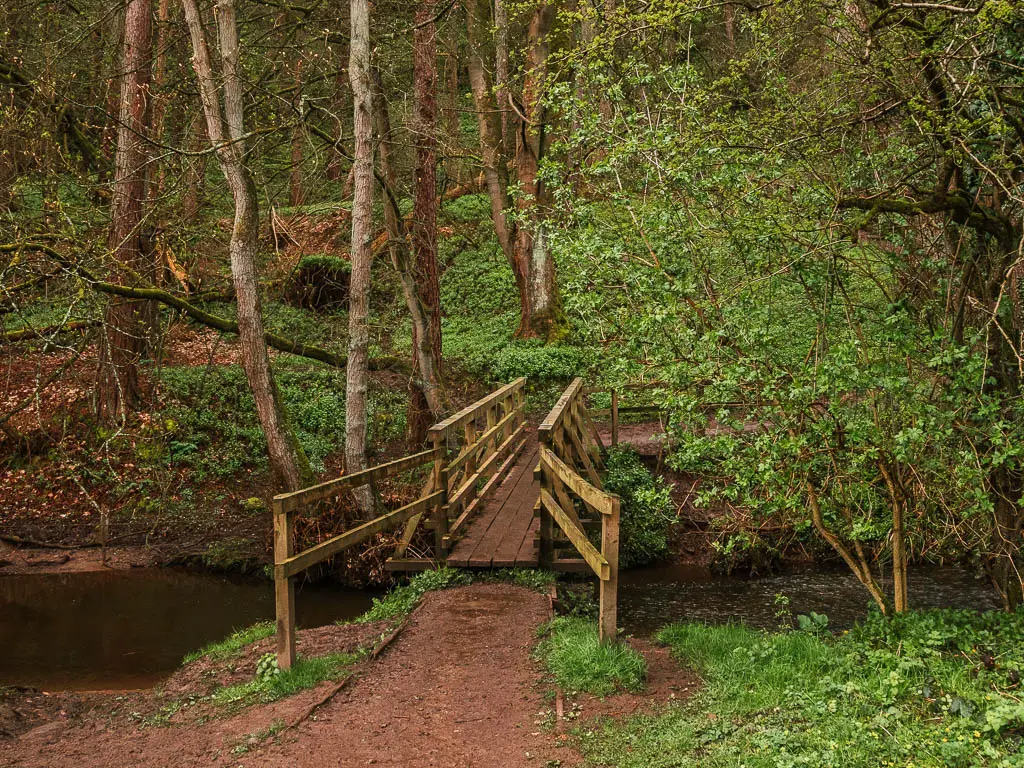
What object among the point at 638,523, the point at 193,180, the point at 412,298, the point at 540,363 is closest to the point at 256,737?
the point at 638,523

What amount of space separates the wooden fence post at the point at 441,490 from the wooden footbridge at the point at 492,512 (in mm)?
10

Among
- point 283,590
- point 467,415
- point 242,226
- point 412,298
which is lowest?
point 283,590

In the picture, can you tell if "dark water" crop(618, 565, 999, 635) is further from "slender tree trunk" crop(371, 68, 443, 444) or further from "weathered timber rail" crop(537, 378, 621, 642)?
"slender tree trunk" crop(371, 68, 443, 444)

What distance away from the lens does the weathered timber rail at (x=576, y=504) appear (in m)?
5.80

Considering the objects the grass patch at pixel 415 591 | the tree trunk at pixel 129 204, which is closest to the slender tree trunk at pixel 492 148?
the tree trunk at pixel 129 204

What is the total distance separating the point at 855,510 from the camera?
703 cm

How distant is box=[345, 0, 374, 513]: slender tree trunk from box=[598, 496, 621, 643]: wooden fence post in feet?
18.2

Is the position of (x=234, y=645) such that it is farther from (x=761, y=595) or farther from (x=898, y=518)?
(x=761, y=595)

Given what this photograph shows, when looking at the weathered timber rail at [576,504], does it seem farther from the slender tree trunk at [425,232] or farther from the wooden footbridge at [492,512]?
the slender tree trunk at [425,232]

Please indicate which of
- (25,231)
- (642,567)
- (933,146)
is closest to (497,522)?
(642,567)

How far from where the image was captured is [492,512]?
10.1m

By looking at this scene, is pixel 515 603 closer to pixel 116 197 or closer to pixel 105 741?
pixel 105 741

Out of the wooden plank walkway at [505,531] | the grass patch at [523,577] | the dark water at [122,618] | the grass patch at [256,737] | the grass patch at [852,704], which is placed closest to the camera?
the grass patch at [852,704]

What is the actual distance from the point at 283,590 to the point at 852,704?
386 cm
